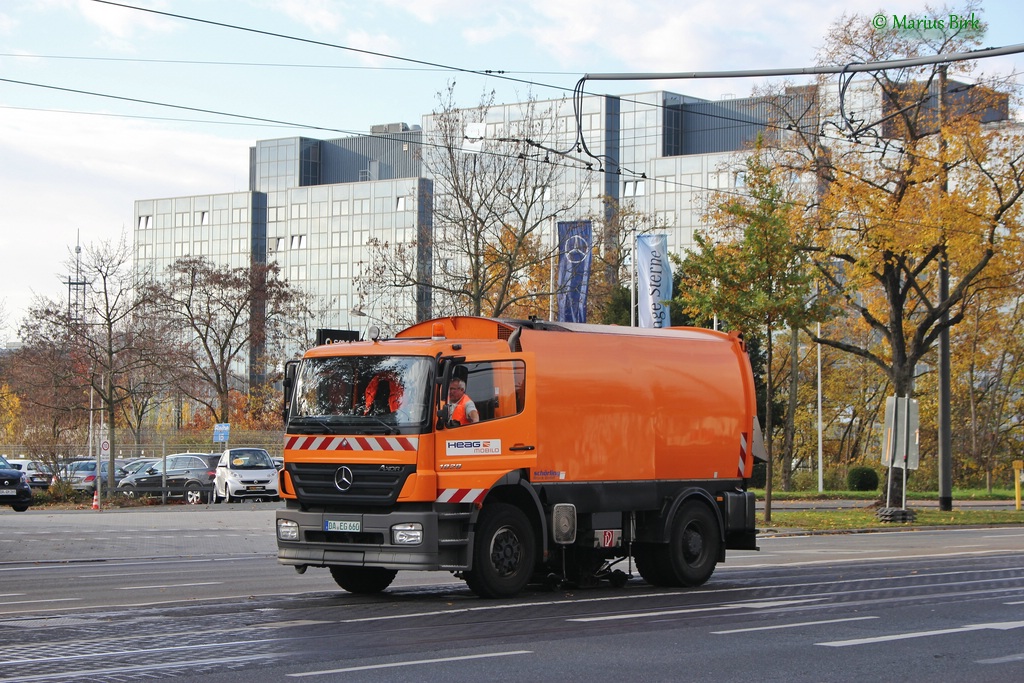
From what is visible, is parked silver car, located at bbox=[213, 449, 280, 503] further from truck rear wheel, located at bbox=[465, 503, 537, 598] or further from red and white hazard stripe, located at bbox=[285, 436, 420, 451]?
truck rear wheel, located at bbox=[465, 503, 537, 598]

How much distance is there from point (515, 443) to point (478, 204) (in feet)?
87.3

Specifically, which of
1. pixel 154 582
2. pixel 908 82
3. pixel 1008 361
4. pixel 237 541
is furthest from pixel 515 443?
pixel 1008 361

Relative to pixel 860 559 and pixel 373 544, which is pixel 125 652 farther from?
pixel 860 559

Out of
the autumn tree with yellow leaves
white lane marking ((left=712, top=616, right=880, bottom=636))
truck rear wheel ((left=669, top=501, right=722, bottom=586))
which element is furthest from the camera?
the autumn tree with yellow leaves

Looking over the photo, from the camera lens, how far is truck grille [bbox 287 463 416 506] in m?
13.6

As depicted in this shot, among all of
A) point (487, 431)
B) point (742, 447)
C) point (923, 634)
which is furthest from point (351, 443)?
point (923, 634)

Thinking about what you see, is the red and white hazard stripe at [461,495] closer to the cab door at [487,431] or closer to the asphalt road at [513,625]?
the cab door at [487,431]

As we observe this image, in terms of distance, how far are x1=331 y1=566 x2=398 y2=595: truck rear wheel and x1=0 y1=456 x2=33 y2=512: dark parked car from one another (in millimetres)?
25479

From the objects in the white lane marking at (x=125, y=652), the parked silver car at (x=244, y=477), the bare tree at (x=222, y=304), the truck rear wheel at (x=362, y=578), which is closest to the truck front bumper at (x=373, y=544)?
the truck rear wheel at (x=362, y=578)

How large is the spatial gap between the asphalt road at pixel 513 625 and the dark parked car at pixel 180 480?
2084cm

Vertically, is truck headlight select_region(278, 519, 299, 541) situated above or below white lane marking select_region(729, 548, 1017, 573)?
above

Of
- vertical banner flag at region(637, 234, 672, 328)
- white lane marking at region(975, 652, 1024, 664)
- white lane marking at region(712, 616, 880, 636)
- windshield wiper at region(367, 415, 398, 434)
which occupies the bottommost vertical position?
white lane marking at region(712, 616, 880, 636)

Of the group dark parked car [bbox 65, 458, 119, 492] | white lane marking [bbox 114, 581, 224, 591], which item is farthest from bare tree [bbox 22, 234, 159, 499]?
white lane marking [bbox 114, 581, 224, 591]

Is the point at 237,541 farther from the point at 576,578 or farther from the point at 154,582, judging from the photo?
the point at 576,578
